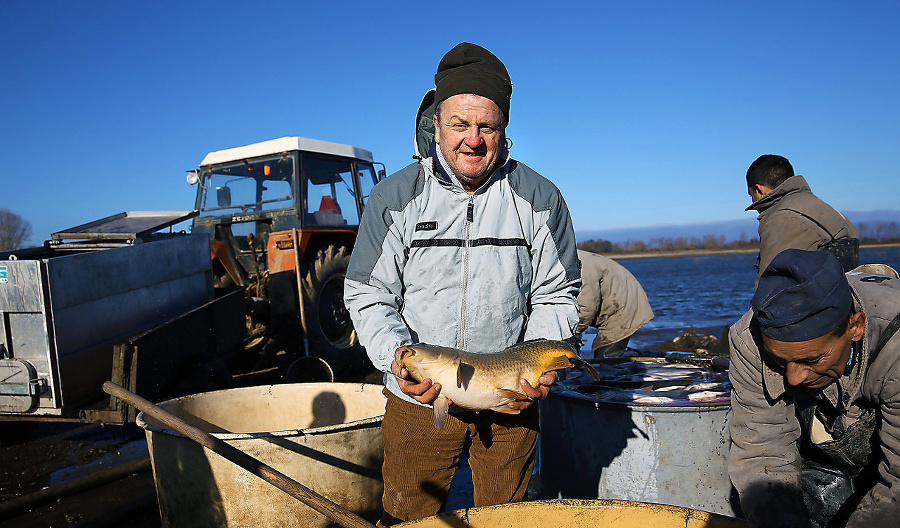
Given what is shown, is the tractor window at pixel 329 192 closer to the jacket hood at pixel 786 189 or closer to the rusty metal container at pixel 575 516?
the jacket hood at pixel 786 189

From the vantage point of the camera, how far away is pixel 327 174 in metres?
8.45

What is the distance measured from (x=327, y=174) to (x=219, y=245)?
1.92 m

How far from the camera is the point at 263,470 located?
7.38 ft

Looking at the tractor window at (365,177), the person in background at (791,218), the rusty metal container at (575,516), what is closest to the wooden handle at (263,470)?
the rusty metal container at (575,516)

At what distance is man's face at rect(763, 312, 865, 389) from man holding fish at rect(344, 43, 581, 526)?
0.74 m

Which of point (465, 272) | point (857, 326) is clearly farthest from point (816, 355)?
point (465, 272)

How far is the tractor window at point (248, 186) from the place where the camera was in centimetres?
792

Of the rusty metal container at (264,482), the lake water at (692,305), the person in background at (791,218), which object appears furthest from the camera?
the lake water at (692,305)

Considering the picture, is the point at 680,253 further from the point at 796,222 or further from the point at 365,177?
the point at 796,222

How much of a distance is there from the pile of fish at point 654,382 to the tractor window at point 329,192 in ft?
16.1

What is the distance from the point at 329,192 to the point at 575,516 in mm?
6968

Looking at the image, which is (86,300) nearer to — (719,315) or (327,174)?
(327,174)

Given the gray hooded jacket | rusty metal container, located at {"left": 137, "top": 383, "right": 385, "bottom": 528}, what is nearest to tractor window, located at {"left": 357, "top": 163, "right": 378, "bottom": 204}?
the gray hooded jacket

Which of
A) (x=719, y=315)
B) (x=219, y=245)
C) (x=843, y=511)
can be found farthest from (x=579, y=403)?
(x=719, y=315)
